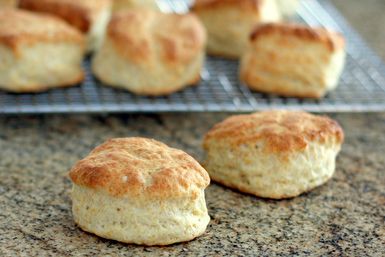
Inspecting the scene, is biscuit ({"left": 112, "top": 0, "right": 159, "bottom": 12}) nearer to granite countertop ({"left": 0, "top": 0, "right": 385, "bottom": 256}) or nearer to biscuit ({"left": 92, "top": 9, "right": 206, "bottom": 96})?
biscuit ({"left": 92, "top": 9, "right": 206, "bottom": 96})

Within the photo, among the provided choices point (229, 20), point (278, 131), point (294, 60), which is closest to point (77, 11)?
point (229, 20)

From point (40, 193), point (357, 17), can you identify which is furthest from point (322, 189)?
point (357, 17)

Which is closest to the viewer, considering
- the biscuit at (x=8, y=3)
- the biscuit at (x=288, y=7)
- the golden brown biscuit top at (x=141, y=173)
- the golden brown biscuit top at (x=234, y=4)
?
the golden brown biscuit top at (x=141, y=173)

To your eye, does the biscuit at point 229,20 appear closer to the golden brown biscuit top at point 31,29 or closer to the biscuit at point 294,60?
the biscuit at point 294,60

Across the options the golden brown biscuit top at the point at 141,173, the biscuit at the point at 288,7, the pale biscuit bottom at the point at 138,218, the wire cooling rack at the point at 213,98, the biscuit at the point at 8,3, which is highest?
the golden brown biscuit top at the point at 141,173

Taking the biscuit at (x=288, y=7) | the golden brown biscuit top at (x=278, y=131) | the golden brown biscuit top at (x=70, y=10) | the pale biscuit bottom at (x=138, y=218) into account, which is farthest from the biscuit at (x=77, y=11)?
the pale biscuit bottom at (x=138, y=218)

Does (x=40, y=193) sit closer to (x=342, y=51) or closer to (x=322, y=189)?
(x=322, y=189)

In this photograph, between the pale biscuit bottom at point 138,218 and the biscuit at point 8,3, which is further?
the biscuit at point 8,3

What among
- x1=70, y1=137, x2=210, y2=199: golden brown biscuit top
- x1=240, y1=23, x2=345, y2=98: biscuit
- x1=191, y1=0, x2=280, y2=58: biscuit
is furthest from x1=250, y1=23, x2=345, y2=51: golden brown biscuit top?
x1=70, y1=137, x2=210, y2=199: golden brown biscuit top
